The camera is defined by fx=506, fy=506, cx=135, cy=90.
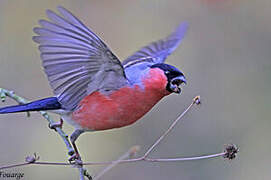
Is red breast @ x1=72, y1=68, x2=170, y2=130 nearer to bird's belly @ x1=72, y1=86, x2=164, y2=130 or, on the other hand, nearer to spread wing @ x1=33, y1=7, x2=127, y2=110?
bird's belly @ x1=72, y1=86, x2=164, y2=130

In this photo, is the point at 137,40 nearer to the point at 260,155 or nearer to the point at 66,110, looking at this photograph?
the point at 260,155

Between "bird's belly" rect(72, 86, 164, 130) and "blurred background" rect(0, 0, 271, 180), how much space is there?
1.80 metres

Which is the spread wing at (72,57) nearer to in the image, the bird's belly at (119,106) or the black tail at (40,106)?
the bird's belly at (119,106)

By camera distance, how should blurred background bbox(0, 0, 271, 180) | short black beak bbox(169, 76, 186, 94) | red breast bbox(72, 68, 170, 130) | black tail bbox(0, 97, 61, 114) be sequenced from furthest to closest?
blurred background bbox(0, 0, 271, 180) < black tail bbox(0, 97, 61, 114) < red breast bbox(72, 68, 170, 130) < short black beak bbox(169, 76, 186, 94)

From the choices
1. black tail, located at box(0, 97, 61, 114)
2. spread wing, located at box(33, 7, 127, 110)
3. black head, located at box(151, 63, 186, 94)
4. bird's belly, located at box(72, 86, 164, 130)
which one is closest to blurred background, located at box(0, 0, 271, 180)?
black tail, located at box(0, 97, 61, 114)

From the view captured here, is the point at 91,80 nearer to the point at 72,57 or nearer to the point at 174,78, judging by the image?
the point at 72,57

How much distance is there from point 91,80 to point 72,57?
0.25m

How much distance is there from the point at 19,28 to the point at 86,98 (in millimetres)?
3267

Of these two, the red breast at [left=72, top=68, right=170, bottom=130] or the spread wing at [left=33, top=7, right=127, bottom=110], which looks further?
the red breast at [left=72, top=68, right=170, bottom=130]

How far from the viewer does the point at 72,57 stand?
9.79 feet

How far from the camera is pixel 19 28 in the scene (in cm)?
629

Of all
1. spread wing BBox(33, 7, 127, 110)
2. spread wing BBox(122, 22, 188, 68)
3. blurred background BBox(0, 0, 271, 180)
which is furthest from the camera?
blurred background BBox(0, 0, 271, 180)

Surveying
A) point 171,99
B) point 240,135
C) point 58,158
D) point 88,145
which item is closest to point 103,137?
point 88,145

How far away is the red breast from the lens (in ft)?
10.7
